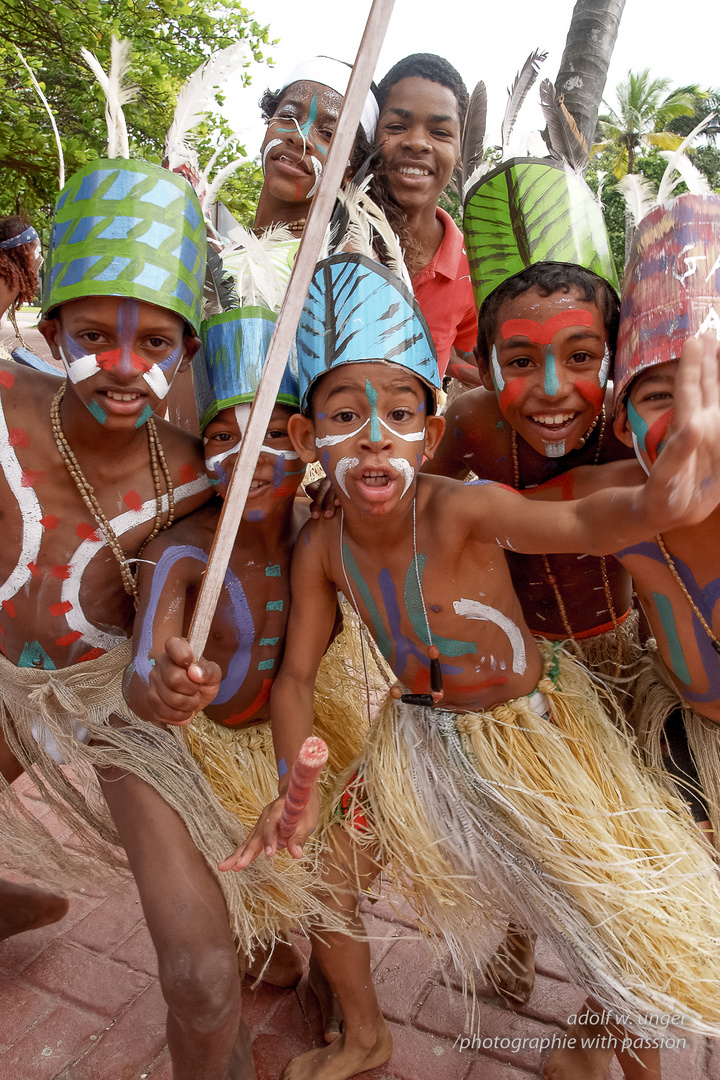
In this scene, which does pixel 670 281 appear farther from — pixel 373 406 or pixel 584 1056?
pixel 584 1056

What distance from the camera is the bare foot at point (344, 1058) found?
2088 mm

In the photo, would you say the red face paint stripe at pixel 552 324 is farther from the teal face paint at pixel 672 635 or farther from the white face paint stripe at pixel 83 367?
the white face paint stripe at pixel 83 367

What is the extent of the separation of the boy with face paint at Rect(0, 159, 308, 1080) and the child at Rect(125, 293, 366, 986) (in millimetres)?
103

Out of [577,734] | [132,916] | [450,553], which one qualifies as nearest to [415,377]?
[450,553]

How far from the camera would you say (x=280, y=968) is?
2443mm

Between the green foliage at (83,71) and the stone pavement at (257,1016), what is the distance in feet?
12.2

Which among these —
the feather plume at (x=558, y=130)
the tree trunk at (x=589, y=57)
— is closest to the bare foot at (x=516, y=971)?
the feather plume at (x=558, y=130)

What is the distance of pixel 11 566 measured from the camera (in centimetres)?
213

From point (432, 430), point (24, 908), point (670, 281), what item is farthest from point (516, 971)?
point (670, 281)

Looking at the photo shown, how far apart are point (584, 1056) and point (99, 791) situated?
1416 millimetres

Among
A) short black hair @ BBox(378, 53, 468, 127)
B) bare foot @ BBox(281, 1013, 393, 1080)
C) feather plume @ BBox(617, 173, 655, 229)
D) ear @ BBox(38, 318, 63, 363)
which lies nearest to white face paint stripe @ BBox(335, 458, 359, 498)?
ear @ BBox(38, 318, 63, 363)

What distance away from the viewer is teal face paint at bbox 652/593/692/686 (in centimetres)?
201

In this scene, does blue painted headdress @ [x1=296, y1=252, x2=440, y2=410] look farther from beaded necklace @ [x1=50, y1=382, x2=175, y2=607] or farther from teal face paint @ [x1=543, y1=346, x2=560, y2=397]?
beaded necklace @ [x1=50, y1=382, x2=175, y2=607]

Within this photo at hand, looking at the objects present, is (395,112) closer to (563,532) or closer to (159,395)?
(159,395)
